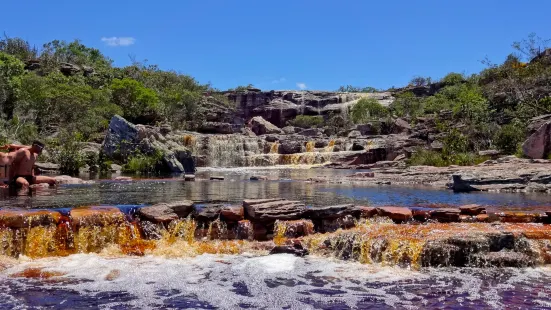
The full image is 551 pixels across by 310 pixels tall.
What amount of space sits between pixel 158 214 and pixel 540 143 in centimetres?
1784

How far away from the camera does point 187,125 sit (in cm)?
4769

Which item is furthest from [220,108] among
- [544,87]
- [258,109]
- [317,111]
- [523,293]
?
[523,293]

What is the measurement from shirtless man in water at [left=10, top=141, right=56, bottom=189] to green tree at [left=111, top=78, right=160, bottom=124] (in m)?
28.0

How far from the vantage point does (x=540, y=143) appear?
19.6 metres

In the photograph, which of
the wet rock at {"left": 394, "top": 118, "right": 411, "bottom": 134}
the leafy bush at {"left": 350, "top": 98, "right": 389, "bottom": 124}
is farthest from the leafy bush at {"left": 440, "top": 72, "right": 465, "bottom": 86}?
the wet rock at {"left": 394, "top": 118, "right": 411, "bottom": 134}

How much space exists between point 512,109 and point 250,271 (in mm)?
35544

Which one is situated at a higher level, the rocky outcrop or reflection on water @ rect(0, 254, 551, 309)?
the rocky outcrop

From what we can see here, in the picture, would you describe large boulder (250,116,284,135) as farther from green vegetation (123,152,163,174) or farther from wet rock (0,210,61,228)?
wet rock (0,210,61,228)

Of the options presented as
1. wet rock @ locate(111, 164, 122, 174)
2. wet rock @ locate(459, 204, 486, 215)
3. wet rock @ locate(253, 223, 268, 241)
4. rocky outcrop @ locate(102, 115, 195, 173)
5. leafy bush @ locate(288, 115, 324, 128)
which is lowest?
wet rock @ locate(253, 223, 268, 241)

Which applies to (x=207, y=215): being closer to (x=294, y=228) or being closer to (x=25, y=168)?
(x=294, y=228)

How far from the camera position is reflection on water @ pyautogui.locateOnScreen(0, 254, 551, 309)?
4.70 meters

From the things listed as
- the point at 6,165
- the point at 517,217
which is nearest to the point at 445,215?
the point at 517,217

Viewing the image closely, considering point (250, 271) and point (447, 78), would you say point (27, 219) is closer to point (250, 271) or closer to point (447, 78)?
point (250, 271)

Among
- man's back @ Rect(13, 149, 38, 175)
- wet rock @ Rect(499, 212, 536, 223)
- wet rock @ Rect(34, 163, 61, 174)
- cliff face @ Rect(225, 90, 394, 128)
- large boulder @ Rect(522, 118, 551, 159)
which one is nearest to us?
wet rock @ Rect(499, 212, 536, 223)
